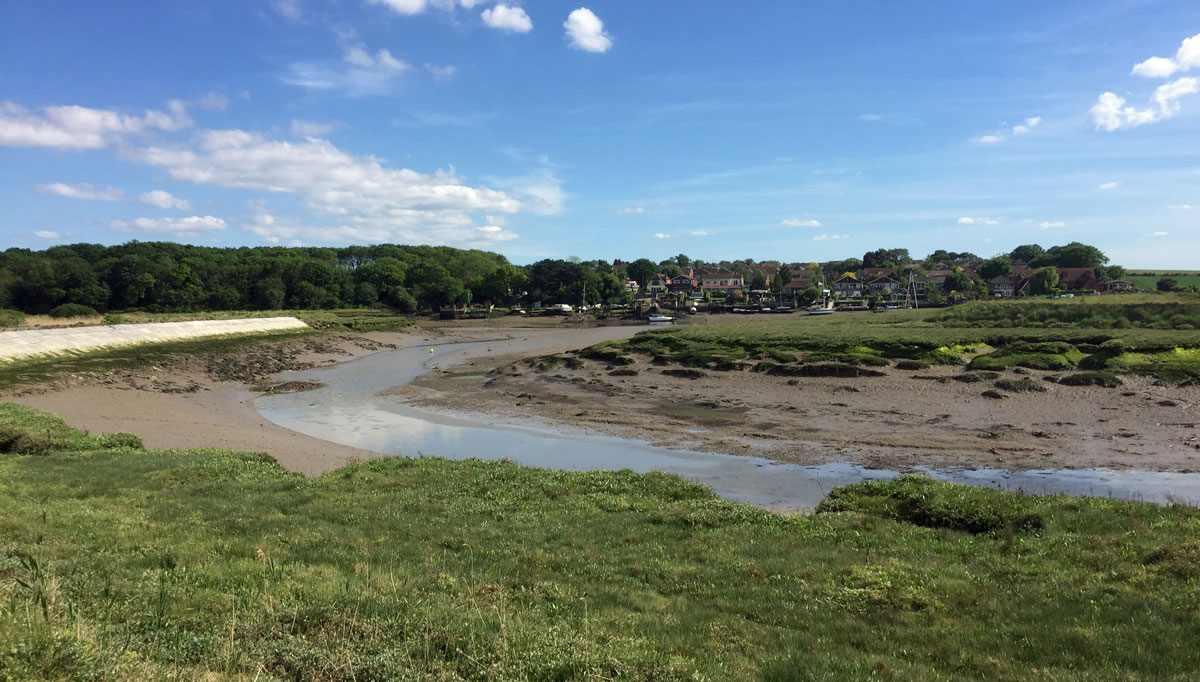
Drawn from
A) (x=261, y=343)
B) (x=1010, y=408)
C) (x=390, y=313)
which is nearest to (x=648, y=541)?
(x=1010, y=408)

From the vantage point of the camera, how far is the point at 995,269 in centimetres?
17725

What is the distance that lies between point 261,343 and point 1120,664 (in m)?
86.3

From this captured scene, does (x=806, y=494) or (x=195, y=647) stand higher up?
(x=195, y=647)

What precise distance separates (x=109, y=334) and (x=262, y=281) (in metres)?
71.5

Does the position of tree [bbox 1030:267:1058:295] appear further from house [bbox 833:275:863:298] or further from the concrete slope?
the concrete slope

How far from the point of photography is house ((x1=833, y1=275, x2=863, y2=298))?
190750 millimetres

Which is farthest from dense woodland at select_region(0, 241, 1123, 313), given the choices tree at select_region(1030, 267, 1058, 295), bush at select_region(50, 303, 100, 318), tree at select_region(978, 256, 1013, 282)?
tree at select_region(1030, 267, 1058, 295)

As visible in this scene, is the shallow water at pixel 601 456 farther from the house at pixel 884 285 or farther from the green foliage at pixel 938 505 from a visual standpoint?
the house at pixel 884 285

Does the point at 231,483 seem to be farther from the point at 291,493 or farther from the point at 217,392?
the point at 217,392

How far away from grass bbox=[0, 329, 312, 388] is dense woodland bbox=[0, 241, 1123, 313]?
192ft

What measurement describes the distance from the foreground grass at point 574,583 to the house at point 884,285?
6750 inches

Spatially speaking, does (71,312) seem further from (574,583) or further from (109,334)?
(574,583)

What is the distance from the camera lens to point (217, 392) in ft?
163

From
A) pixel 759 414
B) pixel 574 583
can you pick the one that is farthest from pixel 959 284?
pixel 574 583
